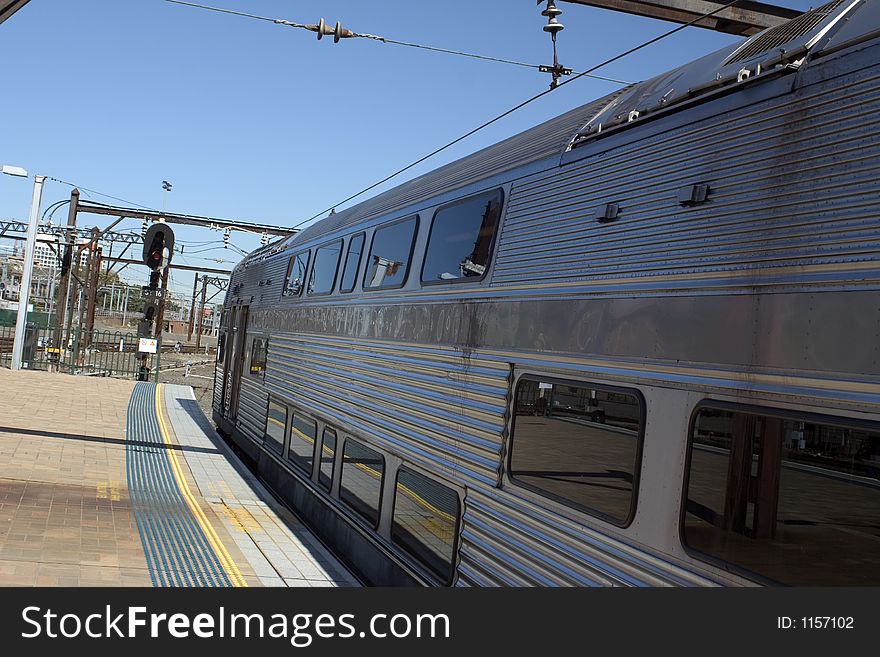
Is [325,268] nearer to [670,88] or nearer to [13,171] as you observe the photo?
[670,88]

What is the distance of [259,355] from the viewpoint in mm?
13336

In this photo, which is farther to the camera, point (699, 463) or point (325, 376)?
point (325, 376)

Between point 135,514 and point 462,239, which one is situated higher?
point 462,239

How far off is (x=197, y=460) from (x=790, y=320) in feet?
38.0

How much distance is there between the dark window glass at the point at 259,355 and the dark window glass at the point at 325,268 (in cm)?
253

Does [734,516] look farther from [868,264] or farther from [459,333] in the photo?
[459,333]

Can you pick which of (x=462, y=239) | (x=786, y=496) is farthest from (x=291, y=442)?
(x=786, y=496)

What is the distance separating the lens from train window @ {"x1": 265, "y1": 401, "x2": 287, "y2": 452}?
11453 millimetres

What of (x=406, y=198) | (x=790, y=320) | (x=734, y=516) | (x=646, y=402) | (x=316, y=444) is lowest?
(x=316, y=444)

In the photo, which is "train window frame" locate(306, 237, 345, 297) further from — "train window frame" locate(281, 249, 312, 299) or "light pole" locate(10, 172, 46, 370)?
"light pole" locate(10, 172, 46, 370)

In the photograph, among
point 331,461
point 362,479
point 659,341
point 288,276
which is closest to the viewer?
point 659,341

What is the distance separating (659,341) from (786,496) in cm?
97

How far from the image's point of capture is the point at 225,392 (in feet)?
56.2

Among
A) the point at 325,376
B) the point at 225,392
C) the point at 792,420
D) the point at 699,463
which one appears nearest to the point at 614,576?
the point at 699,463
